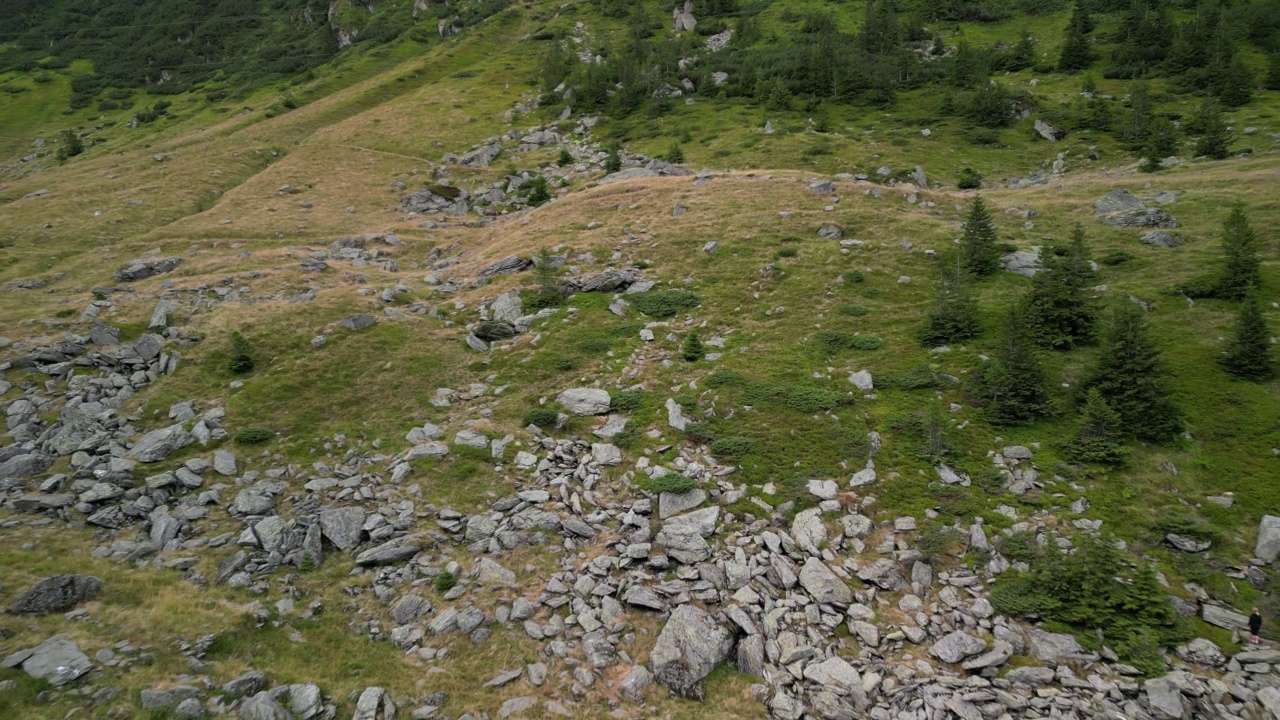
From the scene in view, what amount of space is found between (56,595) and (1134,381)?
3367 centimetres

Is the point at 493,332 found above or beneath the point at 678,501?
above

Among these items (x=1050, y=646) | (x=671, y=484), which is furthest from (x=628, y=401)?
(x=1050, y=646)

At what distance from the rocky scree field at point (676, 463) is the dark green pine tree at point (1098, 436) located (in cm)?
10

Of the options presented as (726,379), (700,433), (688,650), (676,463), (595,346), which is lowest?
(688,650)

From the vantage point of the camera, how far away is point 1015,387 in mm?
20828

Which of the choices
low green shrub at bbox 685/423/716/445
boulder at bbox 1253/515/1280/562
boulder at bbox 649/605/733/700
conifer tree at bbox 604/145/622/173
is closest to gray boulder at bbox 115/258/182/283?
conifer tree at bbox 604/145/622/173

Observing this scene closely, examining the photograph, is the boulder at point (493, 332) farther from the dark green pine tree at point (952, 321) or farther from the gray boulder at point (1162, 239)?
the gray boulder at point (1162, 239)

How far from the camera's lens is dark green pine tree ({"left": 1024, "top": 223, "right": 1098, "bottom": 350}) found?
23.9 metres

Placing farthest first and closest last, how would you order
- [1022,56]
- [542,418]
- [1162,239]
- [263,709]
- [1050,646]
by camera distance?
[1022,56], [1162,239], [542,418], [1050,646], [263,709]

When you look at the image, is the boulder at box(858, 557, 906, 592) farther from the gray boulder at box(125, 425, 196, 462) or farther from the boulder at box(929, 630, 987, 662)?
the gray boulder at box(125, 425, 196, 462)

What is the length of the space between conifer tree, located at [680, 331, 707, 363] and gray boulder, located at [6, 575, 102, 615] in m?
22.2

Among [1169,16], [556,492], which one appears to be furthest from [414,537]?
[1169,16]

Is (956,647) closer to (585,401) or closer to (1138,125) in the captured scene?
(585,401)

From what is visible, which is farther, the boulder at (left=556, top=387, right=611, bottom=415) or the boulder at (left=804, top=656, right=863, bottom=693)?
the boulder at (left=556, top=387, right=611, bottom=415)
